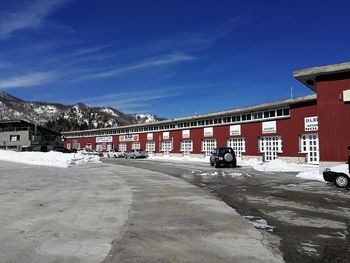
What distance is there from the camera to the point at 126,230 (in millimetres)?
7707

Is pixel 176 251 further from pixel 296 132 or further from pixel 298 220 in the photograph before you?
pixel 296 132

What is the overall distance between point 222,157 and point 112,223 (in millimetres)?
23317

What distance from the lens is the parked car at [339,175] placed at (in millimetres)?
16266

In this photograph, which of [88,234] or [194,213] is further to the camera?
[194,213]

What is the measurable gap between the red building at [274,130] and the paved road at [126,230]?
12.3 meters

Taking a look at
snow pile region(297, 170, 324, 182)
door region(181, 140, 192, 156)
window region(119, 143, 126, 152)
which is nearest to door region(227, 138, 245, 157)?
door region(181, 140, 192, 156)

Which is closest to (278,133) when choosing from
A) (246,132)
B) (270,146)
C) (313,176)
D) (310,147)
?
(270,146)

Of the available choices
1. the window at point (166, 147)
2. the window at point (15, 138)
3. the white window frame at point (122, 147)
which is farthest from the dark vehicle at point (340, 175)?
the window at point (15, 138)

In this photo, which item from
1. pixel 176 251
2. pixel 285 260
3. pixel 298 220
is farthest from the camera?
pixel 298 220

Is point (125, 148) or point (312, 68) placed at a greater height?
point (312, 68)

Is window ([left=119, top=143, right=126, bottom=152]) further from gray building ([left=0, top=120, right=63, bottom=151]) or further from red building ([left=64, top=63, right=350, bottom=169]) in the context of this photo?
gray building ([left=0, top=120, right=63, bottom=151])

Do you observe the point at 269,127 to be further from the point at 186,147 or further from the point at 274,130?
the point at 186,147

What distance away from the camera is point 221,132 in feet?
146

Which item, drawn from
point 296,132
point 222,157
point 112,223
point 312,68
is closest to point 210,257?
point 112,223
